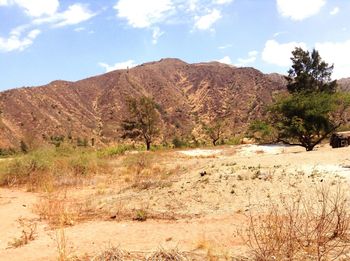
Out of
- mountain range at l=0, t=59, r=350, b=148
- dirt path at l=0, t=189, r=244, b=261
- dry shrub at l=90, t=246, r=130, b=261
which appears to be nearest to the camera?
dry shrub at l=90, t=246, r=130, b=261

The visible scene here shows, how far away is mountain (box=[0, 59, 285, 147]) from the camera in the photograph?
6569 cm

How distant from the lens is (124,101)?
255 ft

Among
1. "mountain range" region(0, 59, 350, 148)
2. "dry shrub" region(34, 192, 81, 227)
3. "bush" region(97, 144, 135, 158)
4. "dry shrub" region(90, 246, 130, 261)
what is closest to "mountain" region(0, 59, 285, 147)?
"mountain range" region(0, 59, 350, 148)

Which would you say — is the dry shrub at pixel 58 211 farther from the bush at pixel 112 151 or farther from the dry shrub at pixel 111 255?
the bush at pixel 112 151

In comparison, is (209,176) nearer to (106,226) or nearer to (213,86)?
(106,226)

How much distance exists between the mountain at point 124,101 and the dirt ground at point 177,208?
47.3m

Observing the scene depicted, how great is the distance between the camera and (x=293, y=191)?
10.1 m

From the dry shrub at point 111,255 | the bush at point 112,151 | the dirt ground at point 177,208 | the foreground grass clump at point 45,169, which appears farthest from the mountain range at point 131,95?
the dry shrub at point 111,255

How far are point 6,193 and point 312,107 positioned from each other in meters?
14.7

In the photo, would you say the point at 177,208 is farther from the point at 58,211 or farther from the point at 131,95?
the point at 131,95

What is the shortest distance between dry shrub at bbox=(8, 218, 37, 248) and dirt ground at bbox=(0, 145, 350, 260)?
0.09 m

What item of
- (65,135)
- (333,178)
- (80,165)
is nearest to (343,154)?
(333,178)

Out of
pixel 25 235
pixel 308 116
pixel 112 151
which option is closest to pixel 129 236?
pixel 25 235

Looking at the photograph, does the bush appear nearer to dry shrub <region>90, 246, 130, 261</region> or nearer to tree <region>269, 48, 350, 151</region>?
tree <region>269, 48, 350, 151</region>
